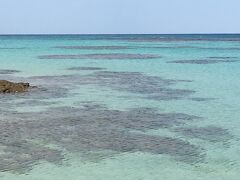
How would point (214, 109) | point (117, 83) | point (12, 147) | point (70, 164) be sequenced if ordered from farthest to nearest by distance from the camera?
point (117, 83)
point (214, 109)
point (12, 147)
point (70, 164)

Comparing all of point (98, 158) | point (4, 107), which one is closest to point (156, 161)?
point (98, 158)

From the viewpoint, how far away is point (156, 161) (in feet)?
30.3

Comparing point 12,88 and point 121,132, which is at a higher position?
point 121,132

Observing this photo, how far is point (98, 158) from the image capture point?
940cm

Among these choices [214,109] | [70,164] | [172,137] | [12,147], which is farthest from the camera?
[214,109]

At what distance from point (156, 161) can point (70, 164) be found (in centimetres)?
168

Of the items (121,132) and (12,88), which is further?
(12,88)

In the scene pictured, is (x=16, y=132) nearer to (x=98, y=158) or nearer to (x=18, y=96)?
(x=98, y=158)

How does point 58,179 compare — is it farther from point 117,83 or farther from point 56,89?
point 117,83

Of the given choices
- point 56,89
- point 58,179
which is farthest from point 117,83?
point 58,179

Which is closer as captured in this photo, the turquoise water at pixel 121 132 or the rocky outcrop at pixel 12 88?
the turquoise water at pixel 121 132

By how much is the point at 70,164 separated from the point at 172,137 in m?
3.05

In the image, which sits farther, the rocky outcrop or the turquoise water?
the rocky outcrop

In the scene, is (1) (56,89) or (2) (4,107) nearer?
(2) (4,107)
